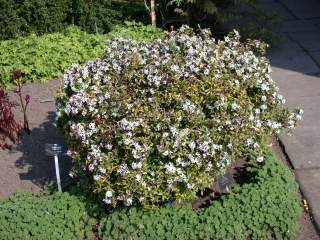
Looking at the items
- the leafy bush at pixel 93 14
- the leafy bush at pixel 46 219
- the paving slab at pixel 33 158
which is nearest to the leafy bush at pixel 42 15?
the leafy bush at pixel 93 14

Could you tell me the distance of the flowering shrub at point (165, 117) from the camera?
3.99 meters

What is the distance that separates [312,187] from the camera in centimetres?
471

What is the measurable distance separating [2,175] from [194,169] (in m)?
2.00

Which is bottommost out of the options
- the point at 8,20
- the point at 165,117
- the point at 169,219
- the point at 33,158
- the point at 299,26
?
the point at 33,158

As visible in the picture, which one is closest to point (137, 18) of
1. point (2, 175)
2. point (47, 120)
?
point (47, 120)

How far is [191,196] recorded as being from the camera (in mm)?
4102

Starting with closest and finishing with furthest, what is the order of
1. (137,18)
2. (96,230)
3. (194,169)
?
1. (194,169)
2. (96,230)
3. (137,18)

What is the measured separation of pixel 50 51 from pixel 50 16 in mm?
863

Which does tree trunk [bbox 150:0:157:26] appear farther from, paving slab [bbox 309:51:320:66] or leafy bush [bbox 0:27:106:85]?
paving slab [bbox 309:51:320:66]

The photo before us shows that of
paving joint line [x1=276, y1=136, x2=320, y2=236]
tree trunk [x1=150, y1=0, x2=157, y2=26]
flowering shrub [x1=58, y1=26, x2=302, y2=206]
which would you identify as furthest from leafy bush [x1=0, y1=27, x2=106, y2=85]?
paving joint line [x1=276, y1=136, x2=320, y2=236]

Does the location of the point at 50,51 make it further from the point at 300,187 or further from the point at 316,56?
the point at 300,187

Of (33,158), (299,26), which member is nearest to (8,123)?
(33,158)

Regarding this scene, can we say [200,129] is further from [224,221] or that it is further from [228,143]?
[224,221]

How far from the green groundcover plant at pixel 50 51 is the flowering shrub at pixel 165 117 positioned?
272 centimetres
